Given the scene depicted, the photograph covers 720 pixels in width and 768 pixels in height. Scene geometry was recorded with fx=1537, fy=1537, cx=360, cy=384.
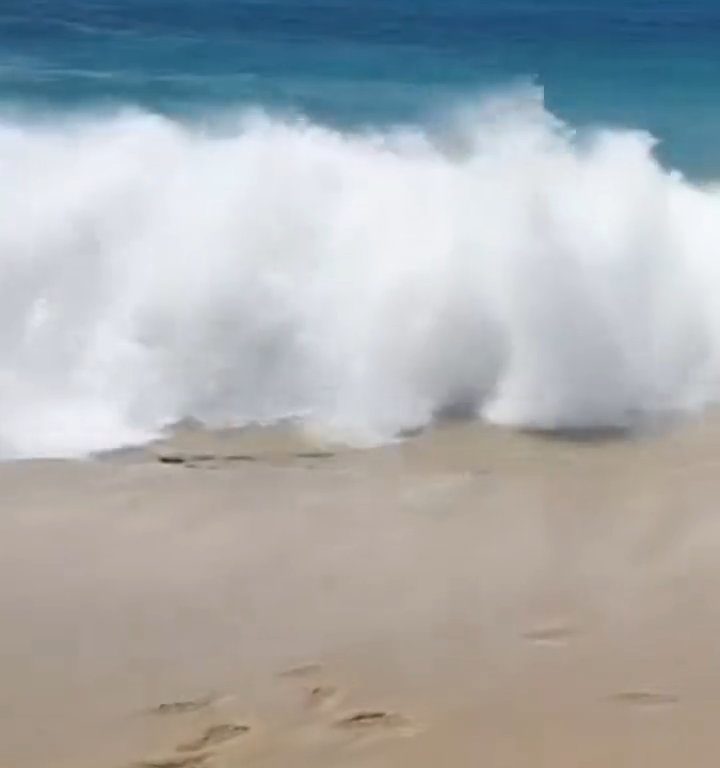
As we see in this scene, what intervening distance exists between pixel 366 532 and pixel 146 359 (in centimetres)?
174

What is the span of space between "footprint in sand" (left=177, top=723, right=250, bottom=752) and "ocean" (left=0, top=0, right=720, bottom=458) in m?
1.88

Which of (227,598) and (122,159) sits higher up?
(122,159)

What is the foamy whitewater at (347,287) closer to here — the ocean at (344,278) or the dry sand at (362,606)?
the ocean at (344,278)

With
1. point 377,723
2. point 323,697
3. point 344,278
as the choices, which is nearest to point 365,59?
point 344,278

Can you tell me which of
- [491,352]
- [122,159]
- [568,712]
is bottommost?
[568,712]

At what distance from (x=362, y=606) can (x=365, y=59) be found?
11987mm

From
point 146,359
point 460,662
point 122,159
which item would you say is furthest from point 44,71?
point 460,662

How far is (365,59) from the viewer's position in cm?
1529

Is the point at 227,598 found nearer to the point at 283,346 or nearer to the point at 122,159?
the point at 283,346

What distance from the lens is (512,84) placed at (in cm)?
1411

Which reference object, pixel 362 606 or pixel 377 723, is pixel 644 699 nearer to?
pixel 377 723

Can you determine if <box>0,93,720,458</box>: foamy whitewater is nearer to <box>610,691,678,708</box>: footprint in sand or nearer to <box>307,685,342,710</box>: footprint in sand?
<box>307,685,342,710</box>: footprint in sand

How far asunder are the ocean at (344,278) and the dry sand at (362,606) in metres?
0.43

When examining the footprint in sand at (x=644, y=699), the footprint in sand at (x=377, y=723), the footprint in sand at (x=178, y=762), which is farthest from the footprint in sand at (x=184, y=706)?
the footprint in sand at (x=644, y=699)
